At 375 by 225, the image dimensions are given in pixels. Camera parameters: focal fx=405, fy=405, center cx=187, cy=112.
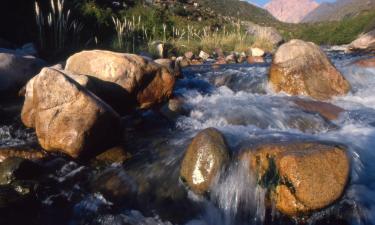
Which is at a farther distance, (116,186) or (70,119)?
(70,119)

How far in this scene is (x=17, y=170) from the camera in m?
3.81

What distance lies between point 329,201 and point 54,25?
8.87 metres

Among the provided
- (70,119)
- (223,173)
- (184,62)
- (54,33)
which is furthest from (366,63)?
Answer: (54,33)

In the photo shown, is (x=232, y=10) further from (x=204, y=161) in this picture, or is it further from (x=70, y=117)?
(x=204, y=161)

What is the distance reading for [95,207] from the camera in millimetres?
3475

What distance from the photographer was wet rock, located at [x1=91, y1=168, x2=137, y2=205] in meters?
3.62

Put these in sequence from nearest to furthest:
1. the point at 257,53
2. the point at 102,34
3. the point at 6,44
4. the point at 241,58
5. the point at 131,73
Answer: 1. the point at 131,73
2. the point at 6,44
3. the point at 241,58
4. the point at 102,34
5. the point at 257,53

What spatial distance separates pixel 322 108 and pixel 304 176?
8.70ft

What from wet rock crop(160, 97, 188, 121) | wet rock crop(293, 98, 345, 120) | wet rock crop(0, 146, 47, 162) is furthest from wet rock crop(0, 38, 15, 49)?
Answer: wet rock crop(293, 98, 345, 120)

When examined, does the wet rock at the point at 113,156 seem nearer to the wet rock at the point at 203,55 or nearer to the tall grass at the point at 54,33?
the tall grass at the point at 54,33

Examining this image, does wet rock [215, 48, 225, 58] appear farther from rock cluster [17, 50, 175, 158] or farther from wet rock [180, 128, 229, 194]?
wet rock [180, 128, 229, 194]

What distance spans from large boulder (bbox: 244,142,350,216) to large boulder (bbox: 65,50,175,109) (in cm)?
298

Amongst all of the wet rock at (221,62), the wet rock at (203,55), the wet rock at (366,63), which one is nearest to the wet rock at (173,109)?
the wet rock at (366,63)

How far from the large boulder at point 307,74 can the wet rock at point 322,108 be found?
58 cm
